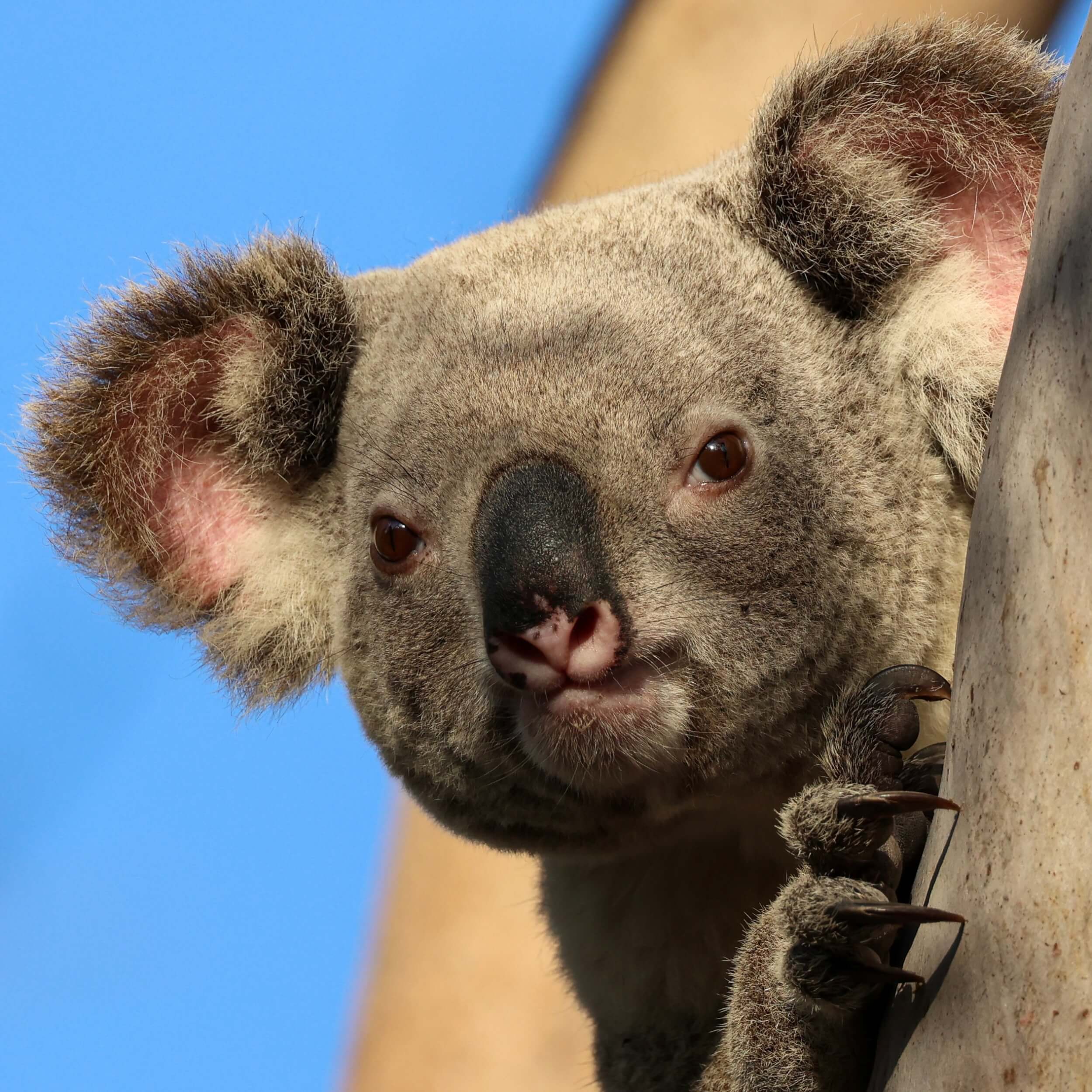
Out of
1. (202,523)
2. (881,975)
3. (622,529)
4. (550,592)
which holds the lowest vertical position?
(881,975)

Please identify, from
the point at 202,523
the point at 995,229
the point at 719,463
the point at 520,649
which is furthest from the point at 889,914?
the point at 202,523

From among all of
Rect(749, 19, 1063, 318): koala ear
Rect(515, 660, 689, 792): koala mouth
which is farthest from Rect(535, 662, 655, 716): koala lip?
Rect(749, 19, 1063, 318): koala ear

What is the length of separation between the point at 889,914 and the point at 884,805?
0.47 feet

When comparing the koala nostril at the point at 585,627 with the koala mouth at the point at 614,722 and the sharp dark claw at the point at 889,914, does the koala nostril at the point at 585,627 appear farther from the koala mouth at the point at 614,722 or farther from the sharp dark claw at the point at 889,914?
the sharp dark claw at the point at 889,914

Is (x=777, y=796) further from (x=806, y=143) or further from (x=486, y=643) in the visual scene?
(x=806, y=143)

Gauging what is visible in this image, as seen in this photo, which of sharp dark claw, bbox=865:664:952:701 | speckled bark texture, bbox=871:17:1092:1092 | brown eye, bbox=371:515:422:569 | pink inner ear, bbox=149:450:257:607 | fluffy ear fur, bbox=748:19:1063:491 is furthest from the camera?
pink inner ear, bbox=149:450:257:607

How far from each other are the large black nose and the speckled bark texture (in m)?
0.52

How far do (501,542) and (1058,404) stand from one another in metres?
0.80

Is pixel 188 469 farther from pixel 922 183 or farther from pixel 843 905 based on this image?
pixel 843 905

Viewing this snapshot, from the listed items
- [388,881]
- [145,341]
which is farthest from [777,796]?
[388,881]

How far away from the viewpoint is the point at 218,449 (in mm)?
2828

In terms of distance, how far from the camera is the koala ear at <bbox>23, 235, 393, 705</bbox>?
8.79 feet

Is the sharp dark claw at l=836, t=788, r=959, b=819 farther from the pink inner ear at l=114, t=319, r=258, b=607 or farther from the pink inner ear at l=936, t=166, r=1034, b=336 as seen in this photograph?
the pink inner ear at l=114, t=319, r=258, b=607

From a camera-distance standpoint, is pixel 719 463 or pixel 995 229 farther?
pixel 995 229
